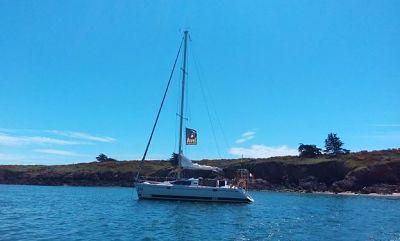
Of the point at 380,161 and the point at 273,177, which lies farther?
the point at 273,177

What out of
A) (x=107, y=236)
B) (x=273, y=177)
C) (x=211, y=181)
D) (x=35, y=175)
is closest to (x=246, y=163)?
(x=273, y=177)

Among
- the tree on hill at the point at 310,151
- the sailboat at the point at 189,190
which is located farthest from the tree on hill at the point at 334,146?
the sailboat at the point at 189,190

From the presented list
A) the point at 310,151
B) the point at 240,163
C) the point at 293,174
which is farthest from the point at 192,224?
A: the point at 310,151

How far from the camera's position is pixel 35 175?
13612 cm

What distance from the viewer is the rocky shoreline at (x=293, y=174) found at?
9562 cm

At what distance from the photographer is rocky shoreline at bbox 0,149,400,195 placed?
314ft

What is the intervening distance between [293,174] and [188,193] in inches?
2136

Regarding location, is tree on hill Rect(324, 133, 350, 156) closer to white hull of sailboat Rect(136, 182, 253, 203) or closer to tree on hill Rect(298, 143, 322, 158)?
tree on hill Rect(298, 143, 322, 158)

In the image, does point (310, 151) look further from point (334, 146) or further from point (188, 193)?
point (188, 193)

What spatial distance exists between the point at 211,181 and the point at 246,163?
54789 mm

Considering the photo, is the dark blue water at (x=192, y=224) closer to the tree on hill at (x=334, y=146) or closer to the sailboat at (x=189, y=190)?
the sailboat at (x=189, y=190)

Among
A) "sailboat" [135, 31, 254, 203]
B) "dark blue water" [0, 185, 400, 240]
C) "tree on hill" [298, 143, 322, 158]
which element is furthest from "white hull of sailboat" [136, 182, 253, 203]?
"tree on hill" [298, 143, 322, 158]

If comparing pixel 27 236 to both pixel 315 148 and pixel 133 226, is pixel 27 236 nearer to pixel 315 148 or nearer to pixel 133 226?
pixel 133 226

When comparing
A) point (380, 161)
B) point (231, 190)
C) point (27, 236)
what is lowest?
point (27, 236)
